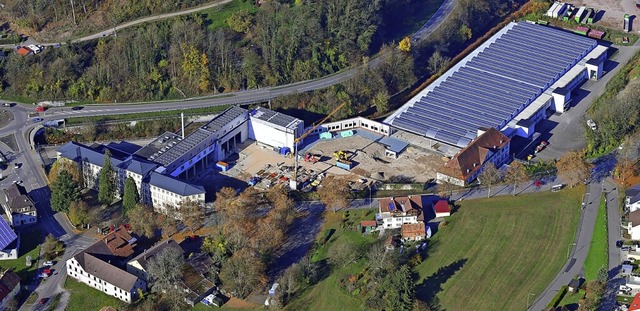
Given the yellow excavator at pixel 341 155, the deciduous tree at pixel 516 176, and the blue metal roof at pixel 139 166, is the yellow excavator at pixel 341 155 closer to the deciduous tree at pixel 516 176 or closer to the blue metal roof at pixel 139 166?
the deciduous tree at pixel 516 176

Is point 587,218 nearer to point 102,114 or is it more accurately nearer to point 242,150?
point 242,150

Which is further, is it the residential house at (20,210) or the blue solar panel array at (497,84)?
the blue solar panel array at (497,84)

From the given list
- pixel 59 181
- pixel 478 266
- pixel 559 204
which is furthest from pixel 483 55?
pixel 59 181

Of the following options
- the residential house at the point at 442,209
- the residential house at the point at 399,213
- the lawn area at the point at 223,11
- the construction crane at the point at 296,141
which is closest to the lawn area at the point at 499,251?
the residential house at the point at 442,209

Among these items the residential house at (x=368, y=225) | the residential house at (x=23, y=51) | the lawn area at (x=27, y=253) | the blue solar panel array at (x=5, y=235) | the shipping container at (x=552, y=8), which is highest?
the residential house at (x=23, y=51)

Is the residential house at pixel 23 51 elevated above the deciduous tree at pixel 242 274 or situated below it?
above

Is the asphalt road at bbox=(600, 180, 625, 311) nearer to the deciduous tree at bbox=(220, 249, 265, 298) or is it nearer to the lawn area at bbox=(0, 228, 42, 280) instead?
the deciduous tree at bbox=(220, 249, 265, 298)
